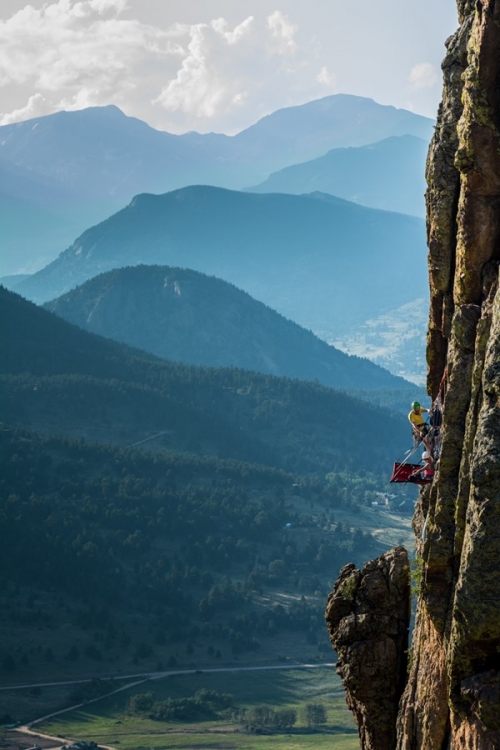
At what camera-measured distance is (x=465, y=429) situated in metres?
22.9

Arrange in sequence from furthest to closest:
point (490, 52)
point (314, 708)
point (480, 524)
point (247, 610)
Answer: point (247, 610) → point (314, 708) → point (490, 52) → point (480, 524)

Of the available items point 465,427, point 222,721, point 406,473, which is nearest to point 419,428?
point 406,473

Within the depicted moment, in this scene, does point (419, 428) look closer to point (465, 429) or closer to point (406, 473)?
point (406, 473)

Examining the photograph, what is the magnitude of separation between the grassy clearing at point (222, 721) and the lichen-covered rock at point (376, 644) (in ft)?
306

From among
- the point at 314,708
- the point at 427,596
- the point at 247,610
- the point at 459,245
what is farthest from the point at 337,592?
the point at 247,610

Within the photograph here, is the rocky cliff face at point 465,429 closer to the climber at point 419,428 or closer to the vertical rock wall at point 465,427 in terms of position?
the vertical rock wall at point 465,427

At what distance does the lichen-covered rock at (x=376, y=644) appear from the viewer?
87.6ft

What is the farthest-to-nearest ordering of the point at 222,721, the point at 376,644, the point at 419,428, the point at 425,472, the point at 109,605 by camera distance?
1. the point at 109,605
2. the point at 222,721
3. the point at 419,428
4. the point at 425,472
5. the point at 376,644

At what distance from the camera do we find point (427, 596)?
23312 millimetres

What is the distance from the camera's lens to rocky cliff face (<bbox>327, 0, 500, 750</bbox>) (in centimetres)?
2067

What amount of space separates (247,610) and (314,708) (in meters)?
47.6

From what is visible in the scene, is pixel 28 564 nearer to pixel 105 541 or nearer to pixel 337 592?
pixel 105 541

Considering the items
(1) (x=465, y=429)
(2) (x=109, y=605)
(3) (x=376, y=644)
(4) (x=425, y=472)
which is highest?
(1) (x=465, y=429)

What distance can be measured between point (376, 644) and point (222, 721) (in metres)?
113
